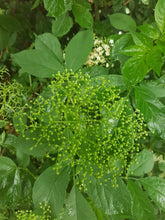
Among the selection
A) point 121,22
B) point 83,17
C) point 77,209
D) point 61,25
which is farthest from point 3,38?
point 77,209

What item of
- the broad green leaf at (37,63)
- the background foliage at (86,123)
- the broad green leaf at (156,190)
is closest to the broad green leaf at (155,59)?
the background foliage at (86,123)

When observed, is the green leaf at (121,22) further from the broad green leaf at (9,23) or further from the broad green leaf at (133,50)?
the broad green leaf at (9,23)

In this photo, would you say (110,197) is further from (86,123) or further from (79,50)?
(79,50)

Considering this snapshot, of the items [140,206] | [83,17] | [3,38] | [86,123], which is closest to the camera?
[86,123]

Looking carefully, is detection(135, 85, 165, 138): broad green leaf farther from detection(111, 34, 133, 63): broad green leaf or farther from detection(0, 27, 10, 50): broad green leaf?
detection(0, 27, 10, 50): broad green leaf

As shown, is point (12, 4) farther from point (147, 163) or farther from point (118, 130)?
point (147, 163)

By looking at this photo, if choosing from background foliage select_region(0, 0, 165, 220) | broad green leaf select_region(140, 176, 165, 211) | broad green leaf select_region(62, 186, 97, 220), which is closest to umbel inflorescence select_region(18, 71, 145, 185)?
background foliage select_region(0, 0, 165, 220)
